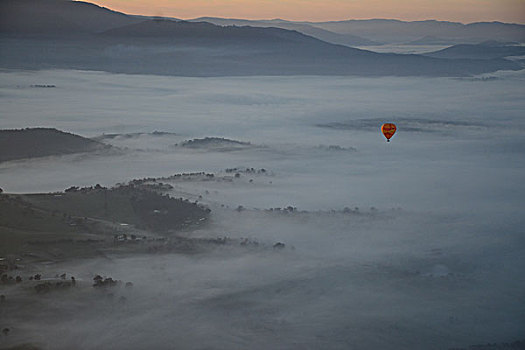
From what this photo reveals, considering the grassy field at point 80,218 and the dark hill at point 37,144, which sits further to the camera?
the dark hill at point 37,144

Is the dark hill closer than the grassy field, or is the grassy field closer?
the grassy field

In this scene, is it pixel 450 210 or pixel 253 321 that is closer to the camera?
pixel 253 321

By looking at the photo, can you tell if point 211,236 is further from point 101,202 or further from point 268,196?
point 268,196

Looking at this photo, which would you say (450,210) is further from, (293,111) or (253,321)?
(293,111)

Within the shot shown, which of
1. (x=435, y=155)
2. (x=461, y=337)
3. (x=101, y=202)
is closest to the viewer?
(x=461, y=337)

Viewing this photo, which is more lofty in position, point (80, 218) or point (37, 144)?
point (37, 144)

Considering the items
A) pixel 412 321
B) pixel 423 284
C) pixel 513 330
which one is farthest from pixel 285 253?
pixel 513 330

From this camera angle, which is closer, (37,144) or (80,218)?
(80,218)

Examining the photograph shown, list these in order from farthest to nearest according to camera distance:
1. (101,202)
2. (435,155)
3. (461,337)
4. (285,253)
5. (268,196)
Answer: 1. (435,155)
2. (268,196)
3. (101,202)
4. (285,253)
5. (461,337)
